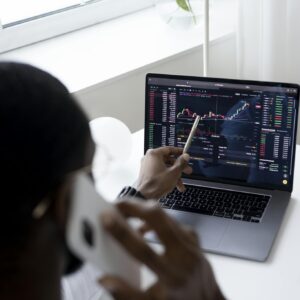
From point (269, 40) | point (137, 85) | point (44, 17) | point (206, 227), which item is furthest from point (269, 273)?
point (44, 17)

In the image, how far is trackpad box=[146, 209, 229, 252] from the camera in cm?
120

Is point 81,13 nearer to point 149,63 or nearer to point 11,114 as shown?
point 149,63

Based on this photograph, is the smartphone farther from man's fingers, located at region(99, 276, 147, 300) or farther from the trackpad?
the trackpad

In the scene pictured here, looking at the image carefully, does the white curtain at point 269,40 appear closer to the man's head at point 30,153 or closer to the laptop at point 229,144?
the laptop at point 229,144

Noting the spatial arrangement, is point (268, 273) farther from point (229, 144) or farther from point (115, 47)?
point (115, 47)

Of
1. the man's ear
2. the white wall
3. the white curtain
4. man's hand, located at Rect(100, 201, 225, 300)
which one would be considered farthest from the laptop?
the white curtain

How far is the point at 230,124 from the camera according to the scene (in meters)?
1.36

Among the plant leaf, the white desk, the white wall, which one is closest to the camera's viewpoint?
the white desk

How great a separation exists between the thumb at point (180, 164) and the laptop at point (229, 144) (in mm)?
79

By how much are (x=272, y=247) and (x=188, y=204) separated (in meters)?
0.22

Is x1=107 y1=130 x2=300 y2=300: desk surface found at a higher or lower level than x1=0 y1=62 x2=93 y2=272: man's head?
lower

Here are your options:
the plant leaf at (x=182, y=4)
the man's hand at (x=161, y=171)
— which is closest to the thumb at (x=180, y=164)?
the man's hand at (x=161, y=171)

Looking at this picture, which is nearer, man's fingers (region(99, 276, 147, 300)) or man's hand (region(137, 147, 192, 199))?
man's fingers (region(99, 276, 147, 300))

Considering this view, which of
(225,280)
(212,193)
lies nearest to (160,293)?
(225,280)
